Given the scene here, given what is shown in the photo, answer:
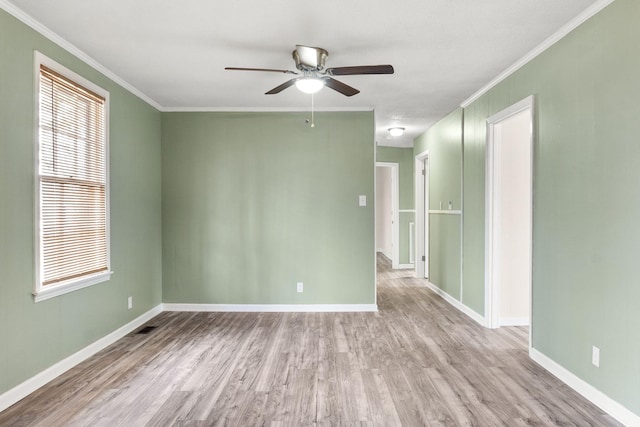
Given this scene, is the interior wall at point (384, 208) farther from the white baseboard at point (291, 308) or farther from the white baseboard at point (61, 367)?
the white baseboard at point (61, 367)

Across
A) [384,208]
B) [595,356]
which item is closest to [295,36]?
[595,356]

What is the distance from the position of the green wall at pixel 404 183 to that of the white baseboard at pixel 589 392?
417 centimetres

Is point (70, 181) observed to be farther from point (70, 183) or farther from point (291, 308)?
point (291, 308)

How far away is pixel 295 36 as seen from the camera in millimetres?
2441

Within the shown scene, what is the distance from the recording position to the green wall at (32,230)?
2.12m

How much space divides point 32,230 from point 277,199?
2375 mm

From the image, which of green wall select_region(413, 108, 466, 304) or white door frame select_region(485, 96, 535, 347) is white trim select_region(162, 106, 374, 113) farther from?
white door frame select_region(485, 96, 535, 347)

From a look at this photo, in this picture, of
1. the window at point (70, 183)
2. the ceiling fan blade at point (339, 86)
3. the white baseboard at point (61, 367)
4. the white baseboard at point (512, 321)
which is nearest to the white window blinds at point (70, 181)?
the window at point (70, 183)

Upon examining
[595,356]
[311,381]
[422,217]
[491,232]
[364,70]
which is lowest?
[311,381]

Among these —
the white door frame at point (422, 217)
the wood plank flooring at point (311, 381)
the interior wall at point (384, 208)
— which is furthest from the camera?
the interior wall at point (384, 208)

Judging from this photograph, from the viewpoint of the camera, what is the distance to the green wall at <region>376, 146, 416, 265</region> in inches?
269

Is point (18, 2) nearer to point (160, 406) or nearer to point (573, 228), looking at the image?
point (160, 406)

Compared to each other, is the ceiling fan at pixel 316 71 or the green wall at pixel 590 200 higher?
the ceiling fan at pixel 316 71

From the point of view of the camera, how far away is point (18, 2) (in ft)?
6.85
